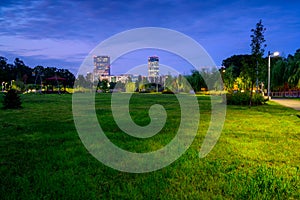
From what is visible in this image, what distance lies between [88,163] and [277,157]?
3429 millimetres

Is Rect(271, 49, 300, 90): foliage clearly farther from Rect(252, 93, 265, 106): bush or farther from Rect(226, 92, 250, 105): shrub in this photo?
Rect(226, 92, 250, 105): shrub

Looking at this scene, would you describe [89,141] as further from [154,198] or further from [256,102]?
[256,102]

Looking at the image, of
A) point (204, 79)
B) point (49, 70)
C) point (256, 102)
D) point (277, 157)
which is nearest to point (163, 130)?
point (277, 157)

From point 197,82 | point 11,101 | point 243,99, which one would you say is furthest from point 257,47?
point 197,82

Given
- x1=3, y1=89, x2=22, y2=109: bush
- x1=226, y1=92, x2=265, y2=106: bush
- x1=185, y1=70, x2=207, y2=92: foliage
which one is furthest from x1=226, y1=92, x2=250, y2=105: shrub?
x1=185, y1=70, x2=207, y2=92: foliage

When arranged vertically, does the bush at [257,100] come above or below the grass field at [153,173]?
above

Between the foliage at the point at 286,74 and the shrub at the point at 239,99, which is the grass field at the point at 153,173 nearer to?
the shrub at the point at 239,99

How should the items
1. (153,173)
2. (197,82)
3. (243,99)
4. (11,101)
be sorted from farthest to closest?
1. (197,82)
2. (243,99)
3. (11,101)
4. (153,173)

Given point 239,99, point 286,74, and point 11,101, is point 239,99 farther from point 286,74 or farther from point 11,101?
point 286,74

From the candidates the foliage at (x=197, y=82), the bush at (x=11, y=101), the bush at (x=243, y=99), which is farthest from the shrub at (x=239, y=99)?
the foliage at (x=197, y=82)

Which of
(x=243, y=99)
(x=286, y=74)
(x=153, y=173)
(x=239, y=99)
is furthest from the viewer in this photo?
(x=286, y=74)

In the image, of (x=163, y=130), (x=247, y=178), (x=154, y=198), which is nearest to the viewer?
(x=154, y=198)

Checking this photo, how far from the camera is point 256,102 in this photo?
22.0 metres

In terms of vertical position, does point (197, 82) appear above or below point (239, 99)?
above
